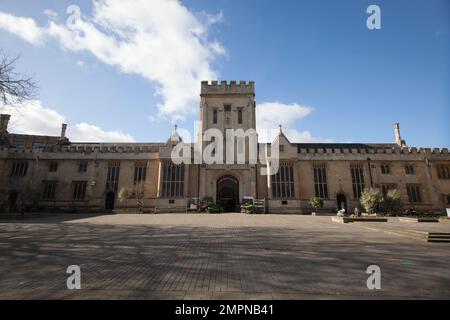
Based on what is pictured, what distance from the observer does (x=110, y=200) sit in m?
29.9

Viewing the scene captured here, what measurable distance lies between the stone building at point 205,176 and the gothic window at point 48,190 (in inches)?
4.3

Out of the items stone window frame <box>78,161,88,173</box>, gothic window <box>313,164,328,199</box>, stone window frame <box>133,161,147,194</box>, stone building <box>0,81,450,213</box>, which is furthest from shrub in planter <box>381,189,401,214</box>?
stone window frame <box>78,161,88,173</box>

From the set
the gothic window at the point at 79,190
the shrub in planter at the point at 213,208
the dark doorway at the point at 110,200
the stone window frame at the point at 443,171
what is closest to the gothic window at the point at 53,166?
the gothic window at the point at 79,190

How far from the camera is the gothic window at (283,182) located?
29062 mm

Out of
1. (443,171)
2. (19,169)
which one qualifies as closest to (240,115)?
(443,171)

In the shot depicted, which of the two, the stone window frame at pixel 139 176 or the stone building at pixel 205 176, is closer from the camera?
the stone building at pixel 205 176

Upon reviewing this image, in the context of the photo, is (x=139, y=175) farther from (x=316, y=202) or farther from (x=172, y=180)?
(x=316, y=202)

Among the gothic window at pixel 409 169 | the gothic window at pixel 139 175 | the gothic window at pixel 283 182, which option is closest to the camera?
the gothic window at pixel 283 182

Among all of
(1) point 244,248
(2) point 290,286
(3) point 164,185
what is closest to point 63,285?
(2) point 290,286

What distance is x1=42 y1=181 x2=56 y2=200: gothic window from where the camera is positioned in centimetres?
2958

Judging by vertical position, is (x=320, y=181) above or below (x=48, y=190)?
above

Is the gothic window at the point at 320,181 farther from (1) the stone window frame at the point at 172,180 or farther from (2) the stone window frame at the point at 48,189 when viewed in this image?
(2) the stone window frame at the point at 48,189

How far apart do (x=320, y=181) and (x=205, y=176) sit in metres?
15.0

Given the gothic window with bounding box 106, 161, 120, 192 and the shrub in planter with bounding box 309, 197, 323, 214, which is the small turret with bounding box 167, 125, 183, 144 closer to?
the gothic window with bounding box 106, 161, 120, 192
